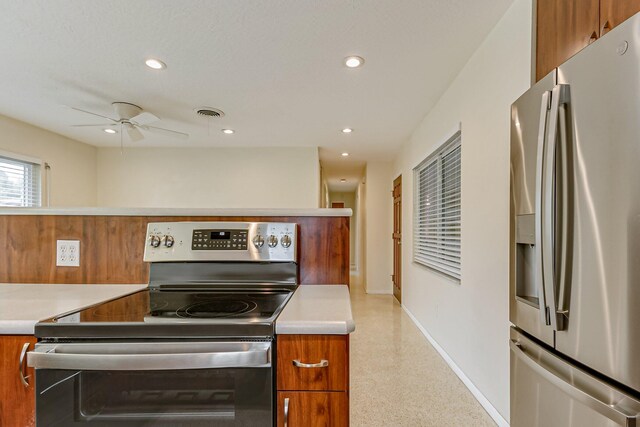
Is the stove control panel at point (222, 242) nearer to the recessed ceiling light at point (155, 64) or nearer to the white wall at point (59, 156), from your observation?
the recessed ceiling light at point (155, 64)

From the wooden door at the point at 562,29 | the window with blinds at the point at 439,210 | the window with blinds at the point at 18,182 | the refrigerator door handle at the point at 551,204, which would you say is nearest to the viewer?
the refrigerator door handle at the point at 551,204

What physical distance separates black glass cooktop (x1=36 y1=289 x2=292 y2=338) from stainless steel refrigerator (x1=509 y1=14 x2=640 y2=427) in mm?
918

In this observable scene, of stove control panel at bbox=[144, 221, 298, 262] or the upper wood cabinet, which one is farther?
stove control panel at bbox=[144, 221, 298, 262]

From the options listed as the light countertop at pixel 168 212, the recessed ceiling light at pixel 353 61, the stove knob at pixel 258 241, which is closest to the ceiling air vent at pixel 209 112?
the recessed ceiling light at pixel 353 61

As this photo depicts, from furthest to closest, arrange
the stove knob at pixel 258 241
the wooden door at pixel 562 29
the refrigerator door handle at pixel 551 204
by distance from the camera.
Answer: the stove knob at pixel 258 241
the wooden door at pixel 562 29
the refrigerator door handle at pixel 551 204

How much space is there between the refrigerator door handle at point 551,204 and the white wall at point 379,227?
4.83m

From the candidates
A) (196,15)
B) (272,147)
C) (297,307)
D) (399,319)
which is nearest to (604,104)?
(297,307)

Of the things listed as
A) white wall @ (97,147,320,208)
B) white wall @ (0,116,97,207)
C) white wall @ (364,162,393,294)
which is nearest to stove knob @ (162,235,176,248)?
white wall @ (97,147,320,208)

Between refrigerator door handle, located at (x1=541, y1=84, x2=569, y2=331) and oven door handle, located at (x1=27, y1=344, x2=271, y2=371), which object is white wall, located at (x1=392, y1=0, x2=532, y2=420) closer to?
refrigerator door handle, located at (x1=541, y1=84, x2=569, y2=331)

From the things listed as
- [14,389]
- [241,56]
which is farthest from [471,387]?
[241,56]

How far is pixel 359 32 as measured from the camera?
2055 mm

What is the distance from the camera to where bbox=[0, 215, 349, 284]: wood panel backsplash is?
1.57m

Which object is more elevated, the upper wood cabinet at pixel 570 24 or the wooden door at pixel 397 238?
the upper wood cabinet at pixel 570 24

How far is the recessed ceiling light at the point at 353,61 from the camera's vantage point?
2.37m
